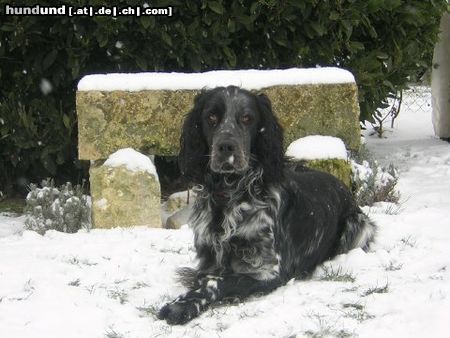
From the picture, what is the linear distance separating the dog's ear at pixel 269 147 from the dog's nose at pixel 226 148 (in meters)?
0.33

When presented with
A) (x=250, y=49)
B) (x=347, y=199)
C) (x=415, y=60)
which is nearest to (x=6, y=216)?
(x=250, y=49)

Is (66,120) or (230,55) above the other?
(230,55)

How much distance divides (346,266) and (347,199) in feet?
2.35

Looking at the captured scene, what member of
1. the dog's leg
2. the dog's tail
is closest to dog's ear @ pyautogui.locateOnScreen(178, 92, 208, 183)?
the dog's leg

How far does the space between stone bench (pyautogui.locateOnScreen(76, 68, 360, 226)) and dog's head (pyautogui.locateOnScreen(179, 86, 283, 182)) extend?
5.19 ft

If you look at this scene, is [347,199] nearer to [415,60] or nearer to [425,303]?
[425,303]

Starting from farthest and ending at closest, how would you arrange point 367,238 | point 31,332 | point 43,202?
point 43,202 < point 367,238 < point 31,332

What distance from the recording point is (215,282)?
3.96 meters

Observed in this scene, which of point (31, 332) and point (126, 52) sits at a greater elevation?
point (126, 52)

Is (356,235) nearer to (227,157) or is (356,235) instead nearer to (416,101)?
(227,157)

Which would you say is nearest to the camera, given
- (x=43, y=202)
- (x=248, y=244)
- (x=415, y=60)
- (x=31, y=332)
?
(x=31, y=332)

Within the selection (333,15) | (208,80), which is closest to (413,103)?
(333,15)

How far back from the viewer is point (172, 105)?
6176mm

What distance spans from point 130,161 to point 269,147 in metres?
1.89
